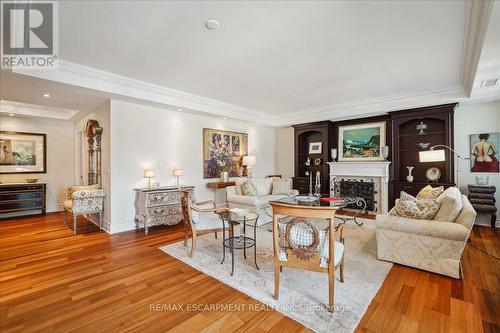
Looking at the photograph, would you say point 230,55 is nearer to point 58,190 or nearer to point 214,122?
point 214,122

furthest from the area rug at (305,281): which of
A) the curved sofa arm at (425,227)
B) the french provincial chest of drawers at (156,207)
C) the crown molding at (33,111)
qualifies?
the crown molding at (33,111)

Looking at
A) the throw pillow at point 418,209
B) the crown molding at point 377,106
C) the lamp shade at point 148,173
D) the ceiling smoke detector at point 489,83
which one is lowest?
the throw pillow at point 418,209

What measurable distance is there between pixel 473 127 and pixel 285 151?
458 centimetres

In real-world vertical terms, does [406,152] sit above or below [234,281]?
above

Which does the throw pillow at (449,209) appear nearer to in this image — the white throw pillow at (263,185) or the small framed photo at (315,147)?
the white throw pillow at (263,185)

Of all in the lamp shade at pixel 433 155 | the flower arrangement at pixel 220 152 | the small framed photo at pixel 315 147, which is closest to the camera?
the lamp shade at pixel 433 155

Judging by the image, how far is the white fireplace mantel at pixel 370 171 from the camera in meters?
5.67

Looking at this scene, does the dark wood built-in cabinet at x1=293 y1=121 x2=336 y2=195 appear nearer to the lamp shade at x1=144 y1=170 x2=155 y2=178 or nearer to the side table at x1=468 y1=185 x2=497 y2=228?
the side table at x1=468 y1=185 x2=497 y2=228

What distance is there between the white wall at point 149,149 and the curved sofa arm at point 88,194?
347 mm

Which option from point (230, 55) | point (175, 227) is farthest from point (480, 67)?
point (175, 227)

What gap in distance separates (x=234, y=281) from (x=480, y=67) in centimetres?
430

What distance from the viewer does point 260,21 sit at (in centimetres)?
248

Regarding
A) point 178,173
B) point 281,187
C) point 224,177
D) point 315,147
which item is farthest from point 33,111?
point 315,147

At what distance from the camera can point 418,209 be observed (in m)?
2.91
